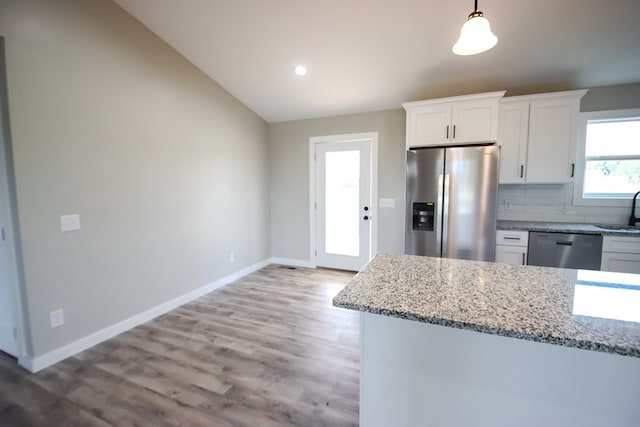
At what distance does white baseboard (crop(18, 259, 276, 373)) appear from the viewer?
6.74 ft

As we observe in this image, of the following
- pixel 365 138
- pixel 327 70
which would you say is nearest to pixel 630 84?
pixel 365 138

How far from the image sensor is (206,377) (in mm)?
1991

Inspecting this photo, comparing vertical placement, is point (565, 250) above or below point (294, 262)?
above

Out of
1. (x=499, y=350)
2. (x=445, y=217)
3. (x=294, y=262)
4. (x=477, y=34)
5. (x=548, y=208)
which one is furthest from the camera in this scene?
(x=294, y=262)

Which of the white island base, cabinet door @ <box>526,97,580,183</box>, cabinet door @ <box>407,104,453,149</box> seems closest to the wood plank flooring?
the white island base

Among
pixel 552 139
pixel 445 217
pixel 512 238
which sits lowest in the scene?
pixel 512 238

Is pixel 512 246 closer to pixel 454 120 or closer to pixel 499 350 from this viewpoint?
pixel 454 120

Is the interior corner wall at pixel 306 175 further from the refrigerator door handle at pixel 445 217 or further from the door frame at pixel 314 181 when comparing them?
the refrigerator door handle at pixel 445 217

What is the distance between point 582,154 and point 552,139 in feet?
1.86

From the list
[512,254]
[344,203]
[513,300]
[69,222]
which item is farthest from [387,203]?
[69,222]

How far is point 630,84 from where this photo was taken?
2.95 m

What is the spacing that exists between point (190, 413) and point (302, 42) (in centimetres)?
322

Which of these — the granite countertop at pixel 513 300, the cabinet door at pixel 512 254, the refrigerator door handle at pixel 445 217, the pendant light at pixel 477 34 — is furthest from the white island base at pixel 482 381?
the cabinet door at pixel 512 254

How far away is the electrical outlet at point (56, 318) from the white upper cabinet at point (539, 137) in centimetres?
442
